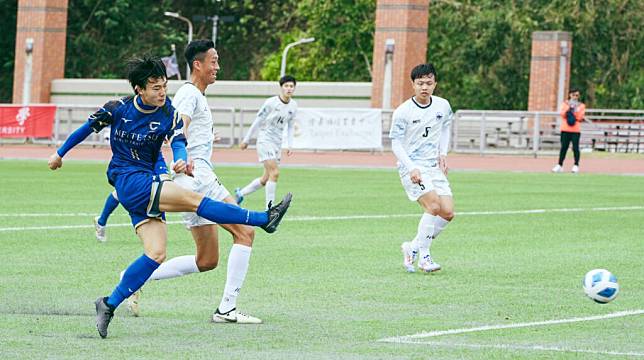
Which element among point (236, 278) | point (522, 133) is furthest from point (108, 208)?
point (522, 133)

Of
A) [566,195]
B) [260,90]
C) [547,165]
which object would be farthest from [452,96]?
[566,195]

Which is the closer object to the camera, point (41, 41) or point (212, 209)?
point (212, 209)

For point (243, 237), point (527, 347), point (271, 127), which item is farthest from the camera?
point (271, 127)

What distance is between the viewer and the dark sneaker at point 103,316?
8.91 metres

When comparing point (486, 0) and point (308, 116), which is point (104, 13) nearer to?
point (486, 0)

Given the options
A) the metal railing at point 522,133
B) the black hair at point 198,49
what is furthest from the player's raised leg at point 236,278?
the metal railing at point 522,133

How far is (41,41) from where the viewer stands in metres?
51.7

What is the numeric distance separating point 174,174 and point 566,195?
615 inches

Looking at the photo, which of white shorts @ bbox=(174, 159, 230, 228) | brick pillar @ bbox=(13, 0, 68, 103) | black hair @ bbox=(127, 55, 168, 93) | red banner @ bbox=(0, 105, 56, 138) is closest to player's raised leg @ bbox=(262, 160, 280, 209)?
white shorts @ bbox=(174, 159, 230, 228)

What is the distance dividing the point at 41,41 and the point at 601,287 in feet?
143

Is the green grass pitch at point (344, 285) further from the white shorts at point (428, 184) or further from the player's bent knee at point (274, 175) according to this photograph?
the white shorts at point (428, 184)

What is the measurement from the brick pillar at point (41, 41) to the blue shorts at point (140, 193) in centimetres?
4278

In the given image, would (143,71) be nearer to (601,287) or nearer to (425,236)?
(601,287)

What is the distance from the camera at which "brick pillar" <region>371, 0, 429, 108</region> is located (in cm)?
4619
